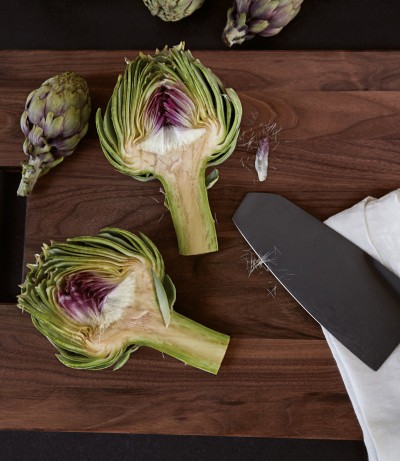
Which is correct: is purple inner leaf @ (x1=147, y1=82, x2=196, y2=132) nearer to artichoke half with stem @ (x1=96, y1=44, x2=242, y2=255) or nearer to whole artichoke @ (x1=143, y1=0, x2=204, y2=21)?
artichoke half with stem @ (x1=96, y1=44, x2=242, y2=255)

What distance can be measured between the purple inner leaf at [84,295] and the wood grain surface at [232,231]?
4.5 inches

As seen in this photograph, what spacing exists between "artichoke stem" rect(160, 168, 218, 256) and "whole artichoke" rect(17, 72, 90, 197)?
0.50 ft

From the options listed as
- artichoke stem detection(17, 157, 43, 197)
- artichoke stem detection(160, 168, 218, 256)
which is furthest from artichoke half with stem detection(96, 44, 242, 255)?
artichoke stem detection(17, 157, 43, 197)

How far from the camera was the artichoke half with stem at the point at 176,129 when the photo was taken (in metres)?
0.92

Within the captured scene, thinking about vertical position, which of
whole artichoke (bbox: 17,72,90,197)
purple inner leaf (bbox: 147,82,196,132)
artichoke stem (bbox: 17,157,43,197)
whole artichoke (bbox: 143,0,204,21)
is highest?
whole artichoke (bbox: 143,0,204,21)

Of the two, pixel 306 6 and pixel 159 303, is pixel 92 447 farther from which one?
pixel 306 6

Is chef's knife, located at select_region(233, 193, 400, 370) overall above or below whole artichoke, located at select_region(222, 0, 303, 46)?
below

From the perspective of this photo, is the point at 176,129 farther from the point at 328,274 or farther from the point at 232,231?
the point at 328,274

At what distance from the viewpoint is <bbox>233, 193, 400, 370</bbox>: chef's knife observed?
3.08ft

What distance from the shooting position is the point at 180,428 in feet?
3.17

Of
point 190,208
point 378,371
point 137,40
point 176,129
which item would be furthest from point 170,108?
point 378,371

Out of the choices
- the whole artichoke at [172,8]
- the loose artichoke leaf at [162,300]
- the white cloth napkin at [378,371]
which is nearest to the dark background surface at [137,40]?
the whole artichoke at [172,8]

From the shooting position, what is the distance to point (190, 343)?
0.94m

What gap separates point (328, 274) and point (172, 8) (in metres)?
0.48
